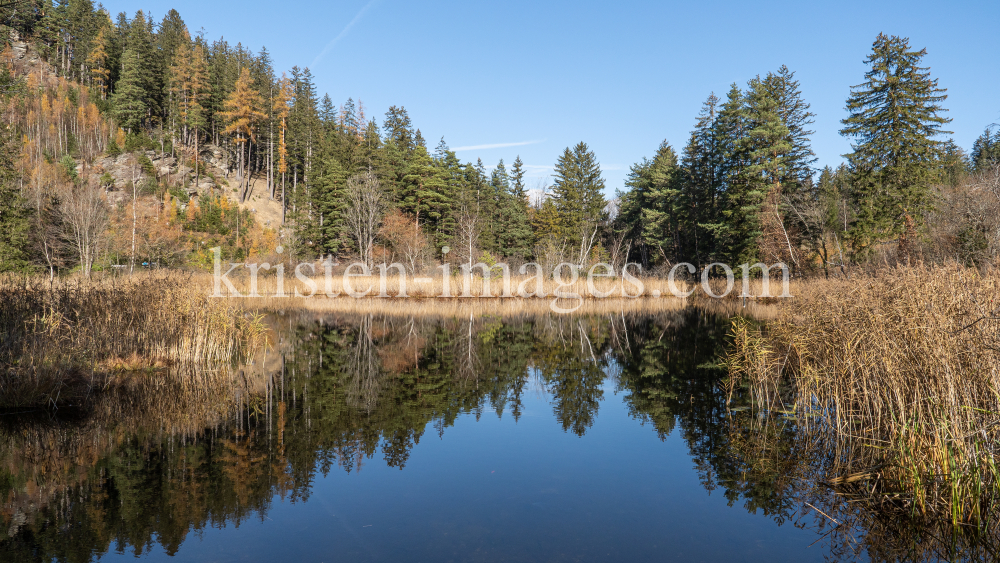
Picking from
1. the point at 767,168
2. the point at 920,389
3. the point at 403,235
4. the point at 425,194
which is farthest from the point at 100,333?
the point at 767,168

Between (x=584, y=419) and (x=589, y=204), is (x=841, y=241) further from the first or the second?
(x=584, y=419)

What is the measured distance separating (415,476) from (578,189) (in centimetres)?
4520

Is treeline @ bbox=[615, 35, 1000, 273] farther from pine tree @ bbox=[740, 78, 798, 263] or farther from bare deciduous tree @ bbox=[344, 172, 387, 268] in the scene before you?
bare deciduous tree @ bbox=[344, 172, 387, 268]

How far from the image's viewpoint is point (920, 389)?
537cm

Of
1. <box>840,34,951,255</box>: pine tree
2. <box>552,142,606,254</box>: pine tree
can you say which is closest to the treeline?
<box>840,34,951,255</box>: pine tree

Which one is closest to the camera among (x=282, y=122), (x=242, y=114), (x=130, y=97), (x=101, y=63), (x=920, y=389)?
(x=920, y=389)

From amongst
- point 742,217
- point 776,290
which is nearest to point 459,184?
point 742,217

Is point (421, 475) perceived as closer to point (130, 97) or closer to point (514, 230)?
point (514, 230)

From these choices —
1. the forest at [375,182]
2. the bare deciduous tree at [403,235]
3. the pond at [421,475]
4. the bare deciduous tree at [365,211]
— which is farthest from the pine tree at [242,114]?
the pond at [421,475]

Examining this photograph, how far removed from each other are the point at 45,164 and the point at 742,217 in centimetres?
5470

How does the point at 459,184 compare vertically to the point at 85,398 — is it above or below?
above

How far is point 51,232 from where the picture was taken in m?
29.8

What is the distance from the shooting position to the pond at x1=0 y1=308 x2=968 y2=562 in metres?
4.13

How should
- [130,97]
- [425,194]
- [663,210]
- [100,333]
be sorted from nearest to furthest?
1. [100,333]
2. [425,194]
3. [663,210]
4. [130,97]
